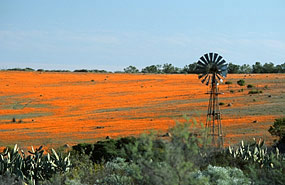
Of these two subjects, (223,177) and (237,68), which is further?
(237,68)

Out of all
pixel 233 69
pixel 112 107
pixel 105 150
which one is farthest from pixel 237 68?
pixel 105 150

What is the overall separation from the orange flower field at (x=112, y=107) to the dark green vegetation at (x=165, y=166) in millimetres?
10597

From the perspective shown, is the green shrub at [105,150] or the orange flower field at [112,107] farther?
the orange flower field at [112,107]

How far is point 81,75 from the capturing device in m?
85.2

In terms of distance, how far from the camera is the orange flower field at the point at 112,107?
32.3m

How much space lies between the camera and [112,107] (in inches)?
1975

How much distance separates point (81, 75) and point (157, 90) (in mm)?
24816

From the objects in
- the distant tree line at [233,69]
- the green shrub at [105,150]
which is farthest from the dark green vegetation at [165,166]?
the distant tree line at [233,69]

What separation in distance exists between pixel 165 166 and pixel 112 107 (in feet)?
142

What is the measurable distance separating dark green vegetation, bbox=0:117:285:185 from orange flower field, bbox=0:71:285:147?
10597mm

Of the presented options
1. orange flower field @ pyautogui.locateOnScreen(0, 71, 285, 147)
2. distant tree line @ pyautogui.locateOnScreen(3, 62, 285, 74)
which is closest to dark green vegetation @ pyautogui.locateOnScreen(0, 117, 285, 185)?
orange flower field @ pyautogui.locateOnScreen(0, 71, 285, 147)

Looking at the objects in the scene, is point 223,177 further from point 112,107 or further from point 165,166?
point 112,107

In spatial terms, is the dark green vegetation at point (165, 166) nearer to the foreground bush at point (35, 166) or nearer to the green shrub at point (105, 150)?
the foreground bush at point (35, 166)

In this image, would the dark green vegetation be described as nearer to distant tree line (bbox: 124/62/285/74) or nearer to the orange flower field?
the orange flower field
